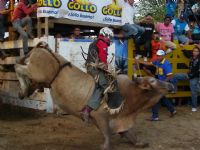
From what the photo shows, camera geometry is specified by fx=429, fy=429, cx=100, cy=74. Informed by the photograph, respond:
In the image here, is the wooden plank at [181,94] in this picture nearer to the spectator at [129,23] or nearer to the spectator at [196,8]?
the spectator at [129,23]

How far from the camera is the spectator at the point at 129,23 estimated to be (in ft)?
39.8

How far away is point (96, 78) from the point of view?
7809mm

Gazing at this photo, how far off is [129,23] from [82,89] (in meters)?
5.29

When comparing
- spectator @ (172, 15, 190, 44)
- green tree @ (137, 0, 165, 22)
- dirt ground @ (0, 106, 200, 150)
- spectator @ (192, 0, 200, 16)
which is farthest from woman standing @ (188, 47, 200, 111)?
green tree @ (137, 0, 165, 22)

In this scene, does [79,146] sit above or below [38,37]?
below

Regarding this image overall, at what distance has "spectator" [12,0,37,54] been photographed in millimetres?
10711

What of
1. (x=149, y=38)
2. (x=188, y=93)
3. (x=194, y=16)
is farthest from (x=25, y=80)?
(x=194, y=16)

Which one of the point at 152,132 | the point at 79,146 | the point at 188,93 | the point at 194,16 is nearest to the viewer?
the point at 79,146

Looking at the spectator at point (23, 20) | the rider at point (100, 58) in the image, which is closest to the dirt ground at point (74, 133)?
the rider at point (100, 58)

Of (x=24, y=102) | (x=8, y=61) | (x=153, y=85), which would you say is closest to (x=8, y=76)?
(x=8, y=61)

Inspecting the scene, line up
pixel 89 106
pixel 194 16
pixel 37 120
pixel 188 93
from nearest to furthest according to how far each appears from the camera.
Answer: pixel 89 106
pixel 37 120
pixel 188 93
pixel 194 16

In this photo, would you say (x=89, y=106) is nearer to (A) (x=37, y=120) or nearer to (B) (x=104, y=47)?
(B) (x=104, y=47)

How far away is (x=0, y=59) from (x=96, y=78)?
502cm

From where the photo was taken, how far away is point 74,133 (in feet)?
30.5
